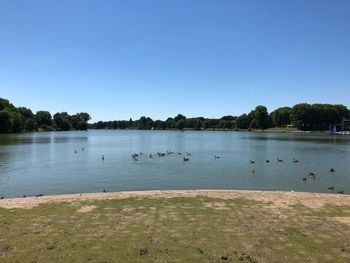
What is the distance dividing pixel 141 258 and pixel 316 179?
85.9 ft

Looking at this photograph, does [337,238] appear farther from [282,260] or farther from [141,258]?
[141,258]

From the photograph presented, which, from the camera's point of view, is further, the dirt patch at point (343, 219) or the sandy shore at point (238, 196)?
the sandy shore at point (238, 196)

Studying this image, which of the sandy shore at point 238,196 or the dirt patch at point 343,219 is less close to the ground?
the dirt patch at point 343,219

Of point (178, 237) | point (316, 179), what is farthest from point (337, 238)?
point (316, 179)

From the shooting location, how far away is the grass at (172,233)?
9258mm

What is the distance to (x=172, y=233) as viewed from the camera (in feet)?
36.8

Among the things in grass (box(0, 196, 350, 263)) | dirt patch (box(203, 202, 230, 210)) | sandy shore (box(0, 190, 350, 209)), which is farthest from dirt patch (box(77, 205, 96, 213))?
dirt patch (box(203, 202, 230, 210))

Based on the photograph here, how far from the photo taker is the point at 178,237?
10.8 metres

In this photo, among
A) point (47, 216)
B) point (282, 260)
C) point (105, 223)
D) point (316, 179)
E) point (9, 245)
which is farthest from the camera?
point (316, 179)

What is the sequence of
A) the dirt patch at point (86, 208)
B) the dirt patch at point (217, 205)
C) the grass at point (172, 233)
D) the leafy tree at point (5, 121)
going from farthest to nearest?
the leafy tree at point (5, 121)
the dirt patch at point (217, 205)
the dirt patch at point (86, 208)
the grass at point (172, 233)

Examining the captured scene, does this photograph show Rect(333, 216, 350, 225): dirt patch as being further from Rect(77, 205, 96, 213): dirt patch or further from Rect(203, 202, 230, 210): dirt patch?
Rect(77, 205, 96, 213): dirt patch

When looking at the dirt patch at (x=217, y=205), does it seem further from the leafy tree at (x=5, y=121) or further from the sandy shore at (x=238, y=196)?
the leafy tree at (x=5, y=121)

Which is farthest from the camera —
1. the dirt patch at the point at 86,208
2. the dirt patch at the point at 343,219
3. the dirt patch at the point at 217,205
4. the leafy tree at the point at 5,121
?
the leafy tree at the point at 5,121

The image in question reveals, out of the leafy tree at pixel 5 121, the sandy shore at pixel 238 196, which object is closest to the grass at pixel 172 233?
the sandy shore at pixel 238 196
